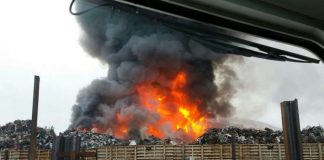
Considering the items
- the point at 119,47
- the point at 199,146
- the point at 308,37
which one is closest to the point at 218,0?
the point at 308,37

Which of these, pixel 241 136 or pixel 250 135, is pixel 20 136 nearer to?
pixel 241 136

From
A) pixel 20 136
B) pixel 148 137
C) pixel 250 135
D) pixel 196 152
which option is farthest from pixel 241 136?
pixel 20 136

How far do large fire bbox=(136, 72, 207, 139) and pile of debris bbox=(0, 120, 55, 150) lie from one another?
741cm

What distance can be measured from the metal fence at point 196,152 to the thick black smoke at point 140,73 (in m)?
11.5

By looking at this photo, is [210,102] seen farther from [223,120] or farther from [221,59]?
[221,59]

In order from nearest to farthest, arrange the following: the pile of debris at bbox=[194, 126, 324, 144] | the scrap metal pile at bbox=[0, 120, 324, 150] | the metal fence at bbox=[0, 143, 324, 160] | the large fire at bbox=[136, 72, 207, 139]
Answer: the metal fence at bbox=[0, 143, 324, 160] → the pile of debris at bbox=[194, 126, 324, 144] → the scrap metal pile at bbox=[0, 120, 324, 150] → the large fire at bbox=[136, 72, 207, 139]

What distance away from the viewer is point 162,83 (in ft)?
86.1

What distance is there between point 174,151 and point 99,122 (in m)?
14.0

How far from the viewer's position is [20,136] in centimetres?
2075

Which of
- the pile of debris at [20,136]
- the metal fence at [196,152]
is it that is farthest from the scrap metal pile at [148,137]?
the metal fence at [196,152]

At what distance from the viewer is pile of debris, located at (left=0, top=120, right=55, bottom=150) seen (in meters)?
20.2

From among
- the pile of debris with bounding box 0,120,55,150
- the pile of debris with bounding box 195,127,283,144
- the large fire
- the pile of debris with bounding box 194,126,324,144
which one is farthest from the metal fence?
the large fire

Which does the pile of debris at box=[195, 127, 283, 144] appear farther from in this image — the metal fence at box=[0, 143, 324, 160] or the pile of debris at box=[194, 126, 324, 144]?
the metal fence at box=[0, 143, 324, 160]

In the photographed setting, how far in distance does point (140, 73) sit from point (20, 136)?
9.69 m
